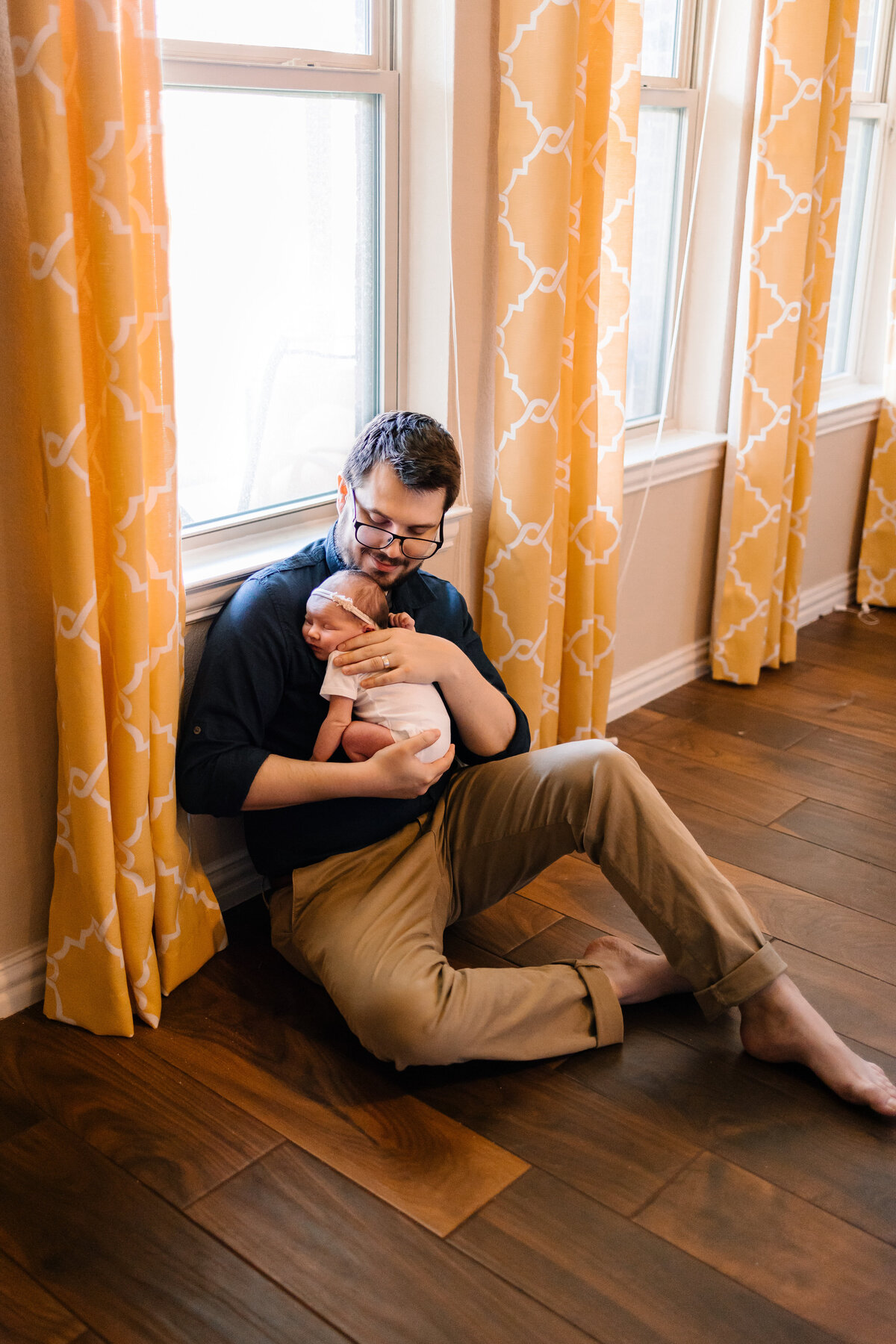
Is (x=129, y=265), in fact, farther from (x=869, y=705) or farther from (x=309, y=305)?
(x=869, y=705)

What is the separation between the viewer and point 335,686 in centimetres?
175

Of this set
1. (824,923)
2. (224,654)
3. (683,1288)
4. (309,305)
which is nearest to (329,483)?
(309,305)

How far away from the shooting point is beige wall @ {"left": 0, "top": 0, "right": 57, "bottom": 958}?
1.50m

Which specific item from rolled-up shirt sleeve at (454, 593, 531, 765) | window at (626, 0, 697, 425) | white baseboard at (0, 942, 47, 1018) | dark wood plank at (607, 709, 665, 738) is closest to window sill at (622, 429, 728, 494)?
window at (626, 0, 697, 425)

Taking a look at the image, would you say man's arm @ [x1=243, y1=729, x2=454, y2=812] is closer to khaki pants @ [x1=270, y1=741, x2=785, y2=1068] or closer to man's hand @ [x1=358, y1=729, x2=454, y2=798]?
man's hand @ [x1=358, y1=729, x2=454, y2=798]

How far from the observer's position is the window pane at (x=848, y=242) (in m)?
3.57

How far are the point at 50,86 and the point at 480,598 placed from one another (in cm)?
131

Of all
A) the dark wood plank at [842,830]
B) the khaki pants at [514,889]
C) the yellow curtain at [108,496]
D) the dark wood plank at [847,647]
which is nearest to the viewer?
the yellow curtain at [108,496]

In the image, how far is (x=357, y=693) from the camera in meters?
1.76

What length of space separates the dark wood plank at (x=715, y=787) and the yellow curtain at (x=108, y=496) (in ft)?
3.82

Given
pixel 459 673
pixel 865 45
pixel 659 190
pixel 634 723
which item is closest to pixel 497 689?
pixel 459 673

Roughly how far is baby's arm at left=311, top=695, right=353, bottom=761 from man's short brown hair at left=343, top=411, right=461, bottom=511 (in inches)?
12.5

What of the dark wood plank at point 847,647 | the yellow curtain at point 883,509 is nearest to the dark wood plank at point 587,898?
the dark wood plank at point 847,647

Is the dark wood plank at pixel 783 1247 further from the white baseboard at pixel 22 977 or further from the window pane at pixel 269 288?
the window pane at pixel 269 288
